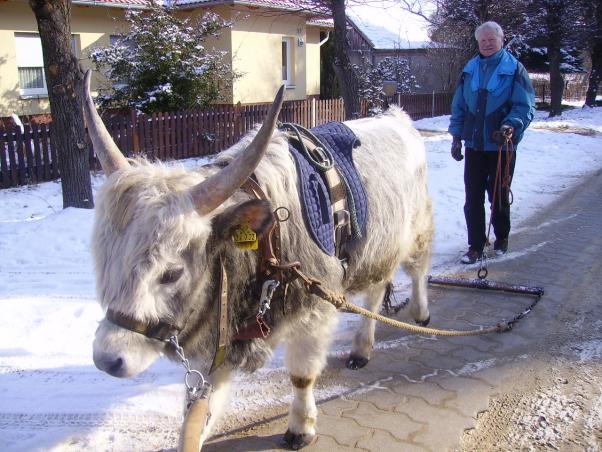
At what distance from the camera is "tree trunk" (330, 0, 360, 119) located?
1173 centimetres

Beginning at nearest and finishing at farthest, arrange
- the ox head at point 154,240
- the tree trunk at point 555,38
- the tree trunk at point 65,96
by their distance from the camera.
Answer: the ox head at point 154,240
the tree trunk at point 65,96
the tree trunk at point 555,38

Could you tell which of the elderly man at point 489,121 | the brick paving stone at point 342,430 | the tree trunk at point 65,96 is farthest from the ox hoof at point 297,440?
the tree trunk at point 65,96

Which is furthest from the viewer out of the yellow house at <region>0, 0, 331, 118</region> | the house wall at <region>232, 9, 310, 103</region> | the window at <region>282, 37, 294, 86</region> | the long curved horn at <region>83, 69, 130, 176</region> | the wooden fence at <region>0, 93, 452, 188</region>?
the window at <region>282, 37, 294, 86</region>

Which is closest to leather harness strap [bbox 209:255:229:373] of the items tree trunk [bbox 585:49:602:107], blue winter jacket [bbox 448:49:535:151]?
blue winter jacket [bbox 448:49:535:151]

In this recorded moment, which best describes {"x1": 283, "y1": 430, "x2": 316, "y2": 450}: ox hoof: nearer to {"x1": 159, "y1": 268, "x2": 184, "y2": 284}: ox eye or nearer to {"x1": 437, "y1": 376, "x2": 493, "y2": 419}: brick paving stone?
{"x1": 437, "y1": 376, "x2": 493, "y2": 419}: brick paving stone

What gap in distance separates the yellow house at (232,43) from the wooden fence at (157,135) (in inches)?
116

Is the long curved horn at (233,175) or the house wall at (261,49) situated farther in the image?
the house wall at (261,49)

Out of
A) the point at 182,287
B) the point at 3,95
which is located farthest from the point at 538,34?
the point at 182,287

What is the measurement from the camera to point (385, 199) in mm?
3391

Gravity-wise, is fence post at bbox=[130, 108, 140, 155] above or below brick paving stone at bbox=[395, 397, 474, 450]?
above

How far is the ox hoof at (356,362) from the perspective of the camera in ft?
12.6

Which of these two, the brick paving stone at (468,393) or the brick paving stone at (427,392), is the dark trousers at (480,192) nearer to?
the brick paving stone at (468,393)

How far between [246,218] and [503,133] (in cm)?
374

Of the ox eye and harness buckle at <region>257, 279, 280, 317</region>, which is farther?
harness buckle at <region>257, 279, 280, 317</region>
